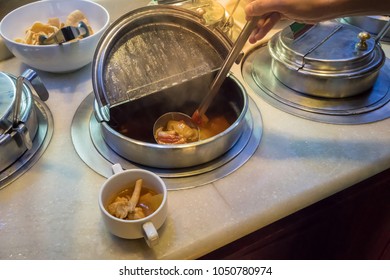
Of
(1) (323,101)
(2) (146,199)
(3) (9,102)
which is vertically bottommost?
(1) (323,101)

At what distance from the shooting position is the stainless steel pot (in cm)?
76

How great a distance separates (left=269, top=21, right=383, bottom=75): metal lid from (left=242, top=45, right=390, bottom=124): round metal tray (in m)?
0.07

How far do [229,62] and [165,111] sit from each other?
222 mm

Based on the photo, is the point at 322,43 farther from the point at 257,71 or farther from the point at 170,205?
the point at 170,205

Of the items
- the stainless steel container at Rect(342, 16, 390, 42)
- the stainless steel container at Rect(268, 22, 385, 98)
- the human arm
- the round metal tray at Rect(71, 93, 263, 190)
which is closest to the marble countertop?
the round metal tray at Rect(71, 93, 263, 190)

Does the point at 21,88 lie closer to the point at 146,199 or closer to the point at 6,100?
the point at 6,100

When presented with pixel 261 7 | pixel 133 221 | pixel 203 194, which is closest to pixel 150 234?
pixel 133 221

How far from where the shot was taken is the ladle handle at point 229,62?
2.62 feet

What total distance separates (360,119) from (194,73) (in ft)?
1.42

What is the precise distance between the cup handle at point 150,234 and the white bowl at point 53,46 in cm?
57

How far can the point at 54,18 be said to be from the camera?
1.08 meters

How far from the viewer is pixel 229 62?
0.83 metres

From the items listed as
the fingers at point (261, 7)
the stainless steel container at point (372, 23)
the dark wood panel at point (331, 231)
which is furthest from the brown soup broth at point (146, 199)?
the stainless steel container at point (372, 23)

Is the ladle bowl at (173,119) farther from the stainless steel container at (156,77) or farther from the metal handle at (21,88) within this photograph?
the metal handle at (21,88)
